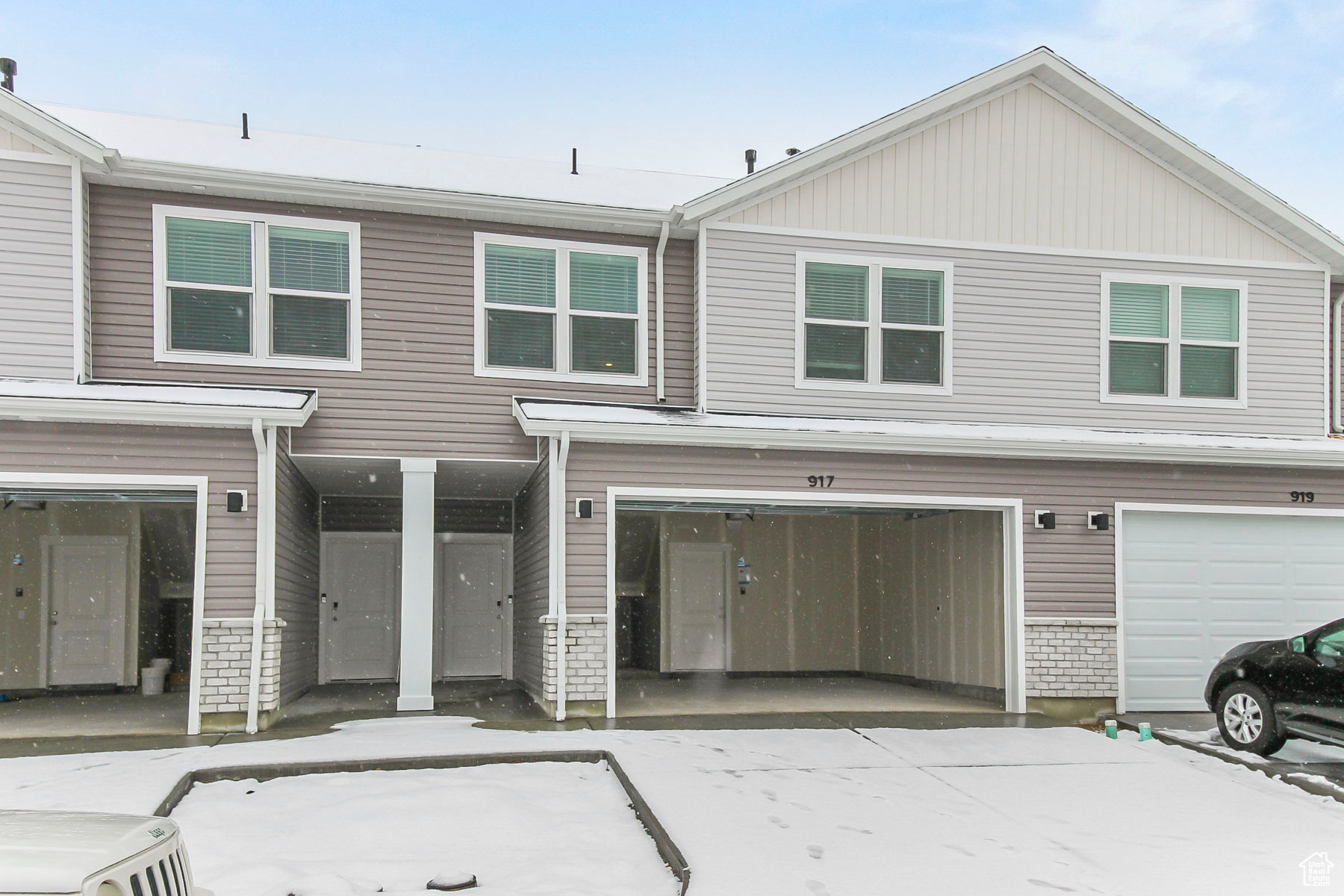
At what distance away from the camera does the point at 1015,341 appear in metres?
11.7

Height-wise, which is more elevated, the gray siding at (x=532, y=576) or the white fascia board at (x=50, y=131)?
the white fascia board at (x=50, y=131)

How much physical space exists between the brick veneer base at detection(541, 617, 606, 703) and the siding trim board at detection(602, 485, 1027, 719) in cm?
78

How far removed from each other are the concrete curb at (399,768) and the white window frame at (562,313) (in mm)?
4227

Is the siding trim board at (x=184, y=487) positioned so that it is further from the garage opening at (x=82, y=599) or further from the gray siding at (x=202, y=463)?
the garage opening at (x=82, y=599)

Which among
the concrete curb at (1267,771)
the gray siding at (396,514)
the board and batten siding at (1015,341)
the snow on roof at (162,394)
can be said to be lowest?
the concrete curb at (1267,771)

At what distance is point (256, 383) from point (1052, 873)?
323 inches

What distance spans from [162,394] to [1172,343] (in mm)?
10767

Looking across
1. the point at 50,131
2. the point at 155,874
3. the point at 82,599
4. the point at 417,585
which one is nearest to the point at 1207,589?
the point at 417,585

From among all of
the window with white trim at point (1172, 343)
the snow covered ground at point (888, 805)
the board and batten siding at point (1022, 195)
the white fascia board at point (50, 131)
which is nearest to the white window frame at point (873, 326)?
the board and batten siding at point (1022, 195)

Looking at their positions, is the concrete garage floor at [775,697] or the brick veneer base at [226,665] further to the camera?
the concrete garage floor at [775,697]

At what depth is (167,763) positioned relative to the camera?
25.3ft

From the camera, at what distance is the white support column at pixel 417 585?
10.3 metres

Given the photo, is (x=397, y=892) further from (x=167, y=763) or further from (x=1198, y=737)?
(x=1198, y=737)

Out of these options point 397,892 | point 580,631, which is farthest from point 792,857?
point 580,631
